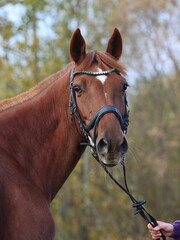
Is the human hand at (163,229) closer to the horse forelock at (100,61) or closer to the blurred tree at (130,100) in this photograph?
the horse forelock at (100,61)

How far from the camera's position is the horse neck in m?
4.97

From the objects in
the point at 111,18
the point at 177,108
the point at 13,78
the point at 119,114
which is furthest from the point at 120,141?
the point at 111,18

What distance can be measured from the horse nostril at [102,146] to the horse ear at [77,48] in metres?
1.06

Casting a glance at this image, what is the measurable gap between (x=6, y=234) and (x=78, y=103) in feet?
5.05

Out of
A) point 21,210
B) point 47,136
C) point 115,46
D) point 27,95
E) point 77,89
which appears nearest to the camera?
point 21,210

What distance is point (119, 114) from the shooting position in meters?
4.75

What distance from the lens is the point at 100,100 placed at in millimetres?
4793

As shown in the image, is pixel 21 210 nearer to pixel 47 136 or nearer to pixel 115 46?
pixel 47 136

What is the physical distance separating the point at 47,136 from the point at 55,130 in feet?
0.36

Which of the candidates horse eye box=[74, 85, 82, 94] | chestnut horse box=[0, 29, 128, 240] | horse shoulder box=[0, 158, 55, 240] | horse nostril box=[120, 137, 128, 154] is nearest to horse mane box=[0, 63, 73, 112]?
chestnut horse box=[0, 29, 128, 240]

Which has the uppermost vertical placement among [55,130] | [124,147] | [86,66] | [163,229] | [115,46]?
[115,46]

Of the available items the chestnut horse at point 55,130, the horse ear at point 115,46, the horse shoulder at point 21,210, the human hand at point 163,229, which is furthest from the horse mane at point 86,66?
the human hand at point 163,229

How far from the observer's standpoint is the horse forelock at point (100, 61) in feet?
16.6

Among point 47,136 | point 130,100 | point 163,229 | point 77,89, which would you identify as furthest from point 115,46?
point 130,100
